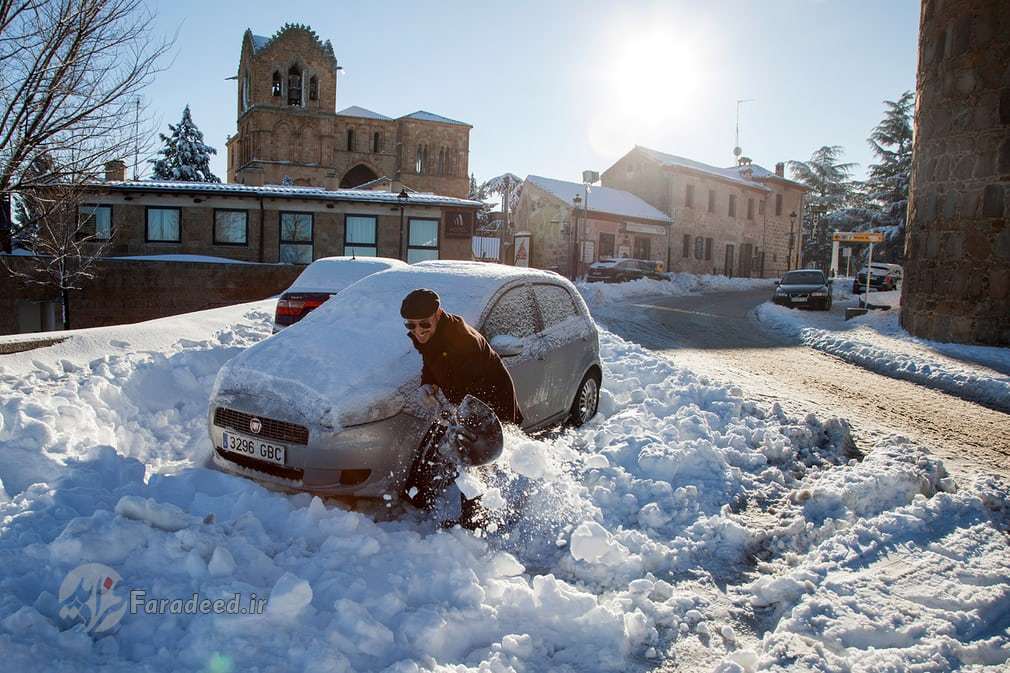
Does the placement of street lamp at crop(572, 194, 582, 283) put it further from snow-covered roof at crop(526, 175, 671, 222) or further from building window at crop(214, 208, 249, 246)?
building window at crop(214, 208, 249, 246)

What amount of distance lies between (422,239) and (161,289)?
32.5ft

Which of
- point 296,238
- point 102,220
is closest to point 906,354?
point 296,238

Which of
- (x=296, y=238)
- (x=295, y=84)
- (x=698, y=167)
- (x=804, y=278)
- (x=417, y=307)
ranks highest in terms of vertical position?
(x=295, y=84)

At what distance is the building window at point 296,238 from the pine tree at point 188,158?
33124 mm

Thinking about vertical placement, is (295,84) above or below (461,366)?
above

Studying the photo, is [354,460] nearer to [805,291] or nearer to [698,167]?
[805,291]

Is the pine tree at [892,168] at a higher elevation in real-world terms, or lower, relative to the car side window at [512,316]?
higher

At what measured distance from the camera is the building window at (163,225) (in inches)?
1038

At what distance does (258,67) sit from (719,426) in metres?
55.2

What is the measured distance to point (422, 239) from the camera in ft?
93.8

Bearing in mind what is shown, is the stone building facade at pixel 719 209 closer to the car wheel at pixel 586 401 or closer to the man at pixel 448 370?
the car wheel at pixel 586 401

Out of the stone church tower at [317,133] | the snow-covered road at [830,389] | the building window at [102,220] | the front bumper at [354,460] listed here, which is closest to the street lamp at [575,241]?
the snow-covered road at [830,389]

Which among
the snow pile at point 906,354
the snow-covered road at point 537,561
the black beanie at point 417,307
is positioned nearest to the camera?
the snow-covered road at point 537,561

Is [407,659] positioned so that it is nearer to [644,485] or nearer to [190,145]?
[644,485]
